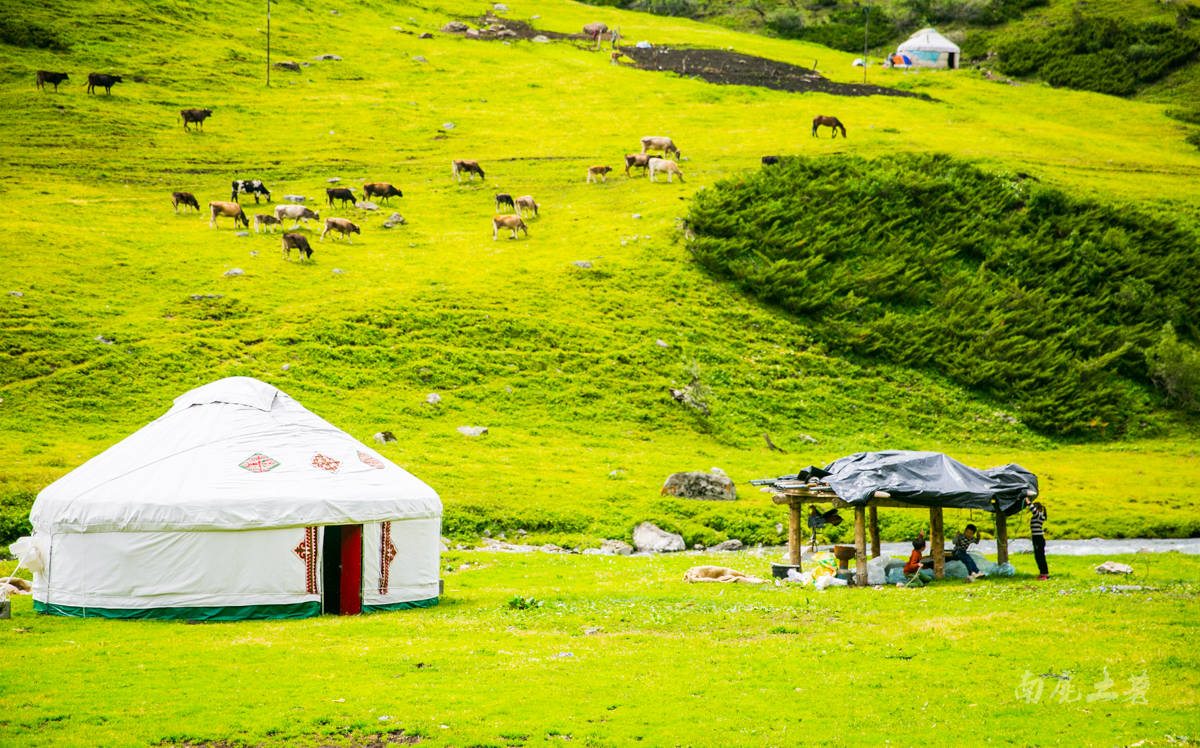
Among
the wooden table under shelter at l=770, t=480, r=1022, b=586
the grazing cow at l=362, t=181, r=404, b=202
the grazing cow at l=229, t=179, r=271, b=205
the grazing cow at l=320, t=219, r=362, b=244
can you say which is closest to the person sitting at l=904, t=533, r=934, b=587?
the wooden table under shelter at l=770, t=480, r=1022, b=586

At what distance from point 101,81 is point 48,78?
3.62 meters

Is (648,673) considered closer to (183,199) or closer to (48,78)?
(183,199)

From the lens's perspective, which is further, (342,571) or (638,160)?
(638,160)

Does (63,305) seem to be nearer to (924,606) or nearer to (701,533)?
(701,533)

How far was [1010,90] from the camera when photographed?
90625 millimetres

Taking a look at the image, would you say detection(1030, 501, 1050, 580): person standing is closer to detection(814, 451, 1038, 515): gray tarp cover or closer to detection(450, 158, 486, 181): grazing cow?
detection(814, 451, 1038, 515): gray tarp cover

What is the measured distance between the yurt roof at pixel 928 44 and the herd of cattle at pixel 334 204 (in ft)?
169

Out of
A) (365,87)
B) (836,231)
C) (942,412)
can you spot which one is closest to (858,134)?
(836,231)

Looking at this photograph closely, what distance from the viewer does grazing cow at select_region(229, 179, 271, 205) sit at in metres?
54.5

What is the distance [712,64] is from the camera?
93.6 metres

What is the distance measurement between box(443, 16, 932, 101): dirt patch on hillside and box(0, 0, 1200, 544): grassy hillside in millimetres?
5333

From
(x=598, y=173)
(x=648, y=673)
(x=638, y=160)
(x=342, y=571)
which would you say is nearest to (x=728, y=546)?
(x=342, y=571)

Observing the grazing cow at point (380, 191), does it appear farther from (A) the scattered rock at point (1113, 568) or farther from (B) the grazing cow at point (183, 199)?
(A) the scattered rock at point (1113, 568)

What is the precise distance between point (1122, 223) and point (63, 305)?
5655 centimetres
